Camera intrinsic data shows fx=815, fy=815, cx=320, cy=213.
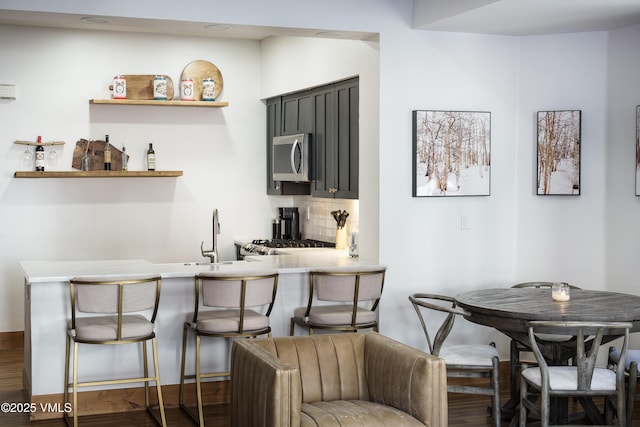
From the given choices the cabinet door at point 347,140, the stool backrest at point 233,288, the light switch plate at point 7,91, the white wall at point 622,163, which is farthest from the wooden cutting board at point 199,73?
the white wall at point 622,163

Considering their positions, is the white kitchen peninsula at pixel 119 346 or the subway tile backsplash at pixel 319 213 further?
the subway tile backsplash at pixel 319 213

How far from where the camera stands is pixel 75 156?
24.1 feet

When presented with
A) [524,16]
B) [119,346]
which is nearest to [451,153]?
[524,16]

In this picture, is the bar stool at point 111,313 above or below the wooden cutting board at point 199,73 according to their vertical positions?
below

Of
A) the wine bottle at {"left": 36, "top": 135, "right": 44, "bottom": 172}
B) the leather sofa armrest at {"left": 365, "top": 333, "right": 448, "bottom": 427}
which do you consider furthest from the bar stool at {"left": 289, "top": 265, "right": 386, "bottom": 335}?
the wine bottle at {"left": 36, "top": 135, "right": 44, "bottom": 172}

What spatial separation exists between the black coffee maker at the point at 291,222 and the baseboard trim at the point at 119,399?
2681 millimetres

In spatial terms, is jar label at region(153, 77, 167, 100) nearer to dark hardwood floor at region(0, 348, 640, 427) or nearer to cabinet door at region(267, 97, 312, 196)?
cabinet door at region(267, 97, 312, 196)

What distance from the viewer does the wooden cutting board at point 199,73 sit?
759 centimetres

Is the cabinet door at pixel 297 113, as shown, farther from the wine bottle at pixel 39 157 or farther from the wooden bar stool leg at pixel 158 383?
the wooden bar stool leg at pixel 158 383

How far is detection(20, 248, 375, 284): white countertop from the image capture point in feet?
16.3

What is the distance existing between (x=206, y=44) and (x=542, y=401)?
4.93 metres

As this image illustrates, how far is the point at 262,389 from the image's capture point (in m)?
3.46

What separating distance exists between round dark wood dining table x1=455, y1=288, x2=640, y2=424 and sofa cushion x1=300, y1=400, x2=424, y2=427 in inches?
38.1

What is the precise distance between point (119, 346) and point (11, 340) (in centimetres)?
257
